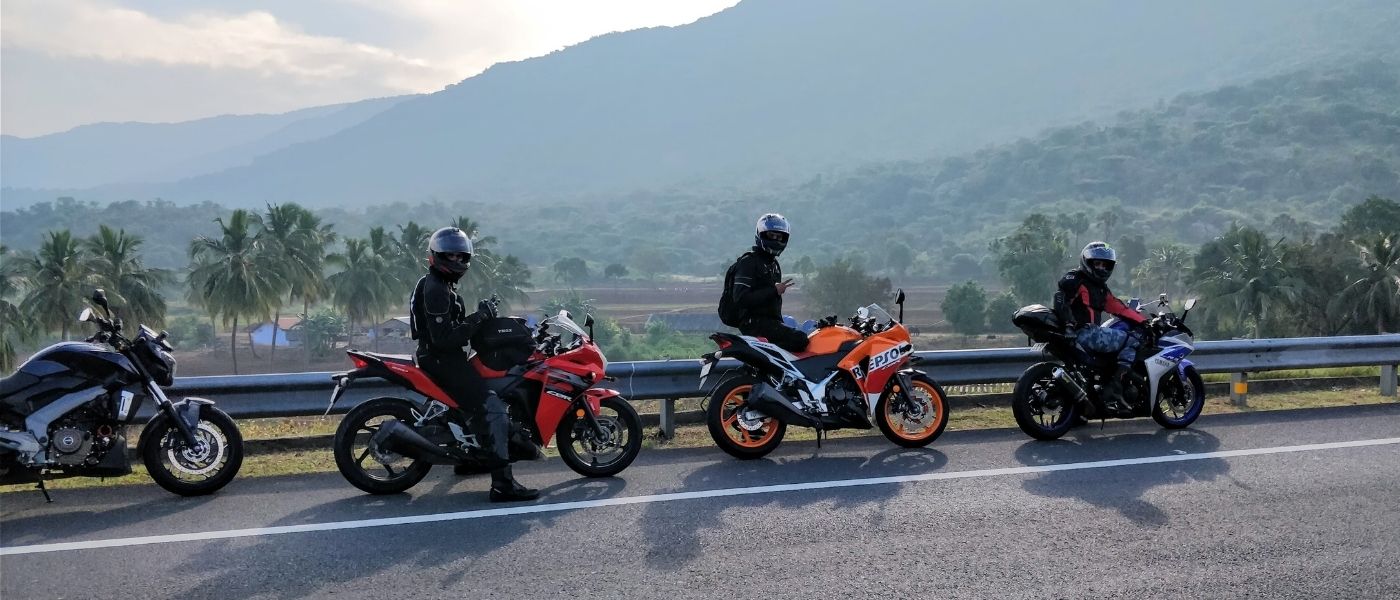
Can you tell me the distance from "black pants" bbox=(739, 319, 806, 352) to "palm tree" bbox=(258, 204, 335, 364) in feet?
253

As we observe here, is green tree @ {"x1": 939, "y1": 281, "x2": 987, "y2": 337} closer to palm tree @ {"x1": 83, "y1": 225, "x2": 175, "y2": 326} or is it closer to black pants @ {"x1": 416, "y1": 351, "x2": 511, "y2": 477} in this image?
palm tree @ {"x1": 83, "y1": 225, "x2": 175, "y2": 326}

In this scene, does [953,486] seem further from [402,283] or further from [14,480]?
[402,283]

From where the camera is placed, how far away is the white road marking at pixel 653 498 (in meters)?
5.49

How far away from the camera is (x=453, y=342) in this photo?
6.62 meters

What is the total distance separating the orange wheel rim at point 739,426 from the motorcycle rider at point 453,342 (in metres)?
1.74

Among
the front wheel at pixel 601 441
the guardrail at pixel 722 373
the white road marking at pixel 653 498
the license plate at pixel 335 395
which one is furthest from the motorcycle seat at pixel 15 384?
the front wheel at pixel 601 441

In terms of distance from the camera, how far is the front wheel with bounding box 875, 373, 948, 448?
313 inches

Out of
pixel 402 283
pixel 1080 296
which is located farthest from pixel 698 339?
pixel 1080 296

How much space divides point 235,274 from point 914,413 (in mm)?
76026

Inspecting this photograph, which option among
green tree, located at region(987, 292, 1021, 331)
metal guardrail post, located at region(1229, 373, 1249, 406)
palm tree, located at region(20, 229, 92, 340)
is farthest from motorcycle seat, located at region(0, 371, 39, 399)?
green tree, located at region(987, 292, 1021, 331)

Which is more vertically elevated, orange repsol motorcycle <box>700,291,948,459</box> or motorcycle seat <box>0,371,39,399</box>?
motorcycle seat <box>0,371,39,399</box>

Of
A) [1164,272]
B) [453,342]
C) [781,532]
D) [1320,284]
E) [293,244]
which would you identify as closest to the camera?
[781,532]

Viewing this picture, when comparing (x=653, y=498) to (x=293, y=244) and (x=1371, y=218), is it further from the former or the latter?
(x=1371, y=218)

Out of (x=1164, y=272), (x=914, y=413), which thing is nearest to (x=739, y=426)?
(x=914, y=413)
